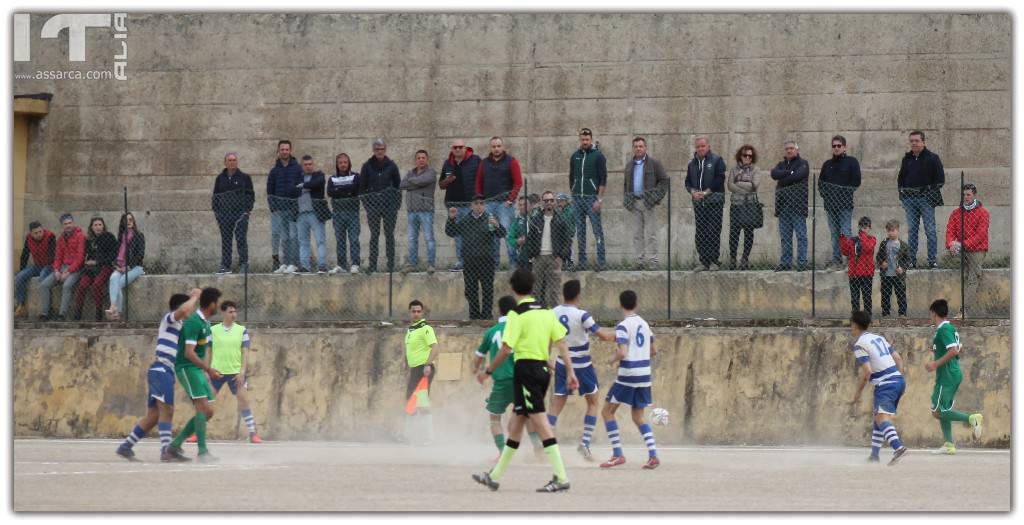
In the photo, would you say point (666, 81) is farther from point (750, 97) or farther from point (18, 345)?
point (18, 345)

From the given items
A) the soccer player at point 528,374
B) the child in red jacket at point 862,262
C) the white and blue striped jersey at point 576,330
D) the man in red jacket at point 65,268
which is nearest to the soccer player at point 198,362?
the white and blue striped jersey at point 576,330

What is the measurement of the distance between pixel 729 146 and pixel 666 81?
1364 mm

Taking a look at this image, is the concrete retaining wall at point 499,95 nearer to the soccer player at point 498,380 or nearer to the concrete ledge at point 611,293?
the concrete ledge at point 611,293

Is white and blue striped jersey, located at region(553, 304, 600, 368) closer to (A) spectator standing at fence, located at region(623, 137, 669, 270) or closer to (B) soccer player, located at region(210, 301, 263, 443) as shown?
(B) soccer player, located at region(210, 301, 263, 443)

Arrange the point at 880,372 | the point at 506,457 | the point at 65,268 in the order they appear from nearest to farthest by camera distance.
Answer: the point at 506,457 → the point at 880,372 → the point at 65,268

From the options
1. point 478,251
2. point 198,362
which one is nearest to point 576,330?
point 198,362

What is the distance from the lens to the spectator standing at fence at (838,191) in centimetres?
2112

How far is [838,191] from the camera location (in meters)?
21.1

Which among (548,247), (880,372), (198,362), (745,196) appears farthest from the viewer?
(745,196)

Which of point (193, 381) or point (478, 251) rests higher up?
point (478, 251)

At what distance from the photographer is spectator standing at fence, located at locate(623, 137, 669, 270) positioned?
21.7 metres

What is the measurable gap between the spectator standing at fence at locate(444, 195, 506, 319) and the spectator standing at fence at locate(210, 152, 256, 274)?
10.00ft

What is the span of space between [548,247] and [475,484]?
691 cm

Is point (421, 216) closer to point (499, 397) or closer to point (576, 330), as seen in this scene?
point (499, 397)
